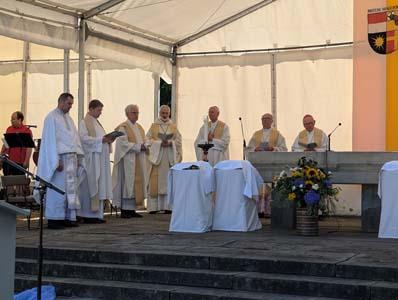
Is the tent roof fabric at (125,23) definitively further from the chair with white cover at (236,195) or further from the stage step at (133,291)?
the stage step at (133,291)

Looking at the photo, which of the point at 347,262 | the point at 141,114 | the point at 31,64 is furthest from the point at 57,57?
the point at 347,262

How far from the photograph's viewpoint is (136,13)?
12.2 meters

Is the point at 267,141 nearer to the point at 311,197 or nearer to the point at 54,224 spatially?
the point at 311,197

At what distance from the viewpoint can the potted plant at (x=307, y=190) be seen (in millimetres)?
8164

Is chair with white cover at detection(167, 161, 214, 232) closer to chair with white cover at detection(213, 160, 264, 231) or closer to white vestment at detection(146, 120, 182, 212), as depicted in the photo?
chair with white cover at detection(213, 160, 264, 231)

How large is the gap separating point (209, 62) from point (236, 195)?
5.57 meters

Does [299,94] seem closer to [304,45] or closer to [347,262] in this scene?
[304,45]

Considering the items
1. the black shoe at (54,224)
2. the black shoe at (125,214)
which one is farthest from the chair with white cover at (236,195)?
the black shoe at (125,214)

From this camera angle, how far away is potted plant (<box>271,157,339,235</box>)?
8.16 metres

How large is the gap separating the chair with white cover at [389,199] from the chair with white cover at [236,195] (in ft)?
5.21

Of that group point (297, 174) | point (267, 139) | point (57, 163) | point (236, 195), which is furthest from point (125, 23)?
point (297, 174)

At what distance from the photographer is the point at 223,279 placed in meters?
6.20

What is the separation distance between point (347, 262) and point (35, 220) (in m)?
6.06

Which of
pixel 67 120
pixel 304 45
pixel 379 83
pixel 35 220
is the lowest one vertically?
pixel 35 220
